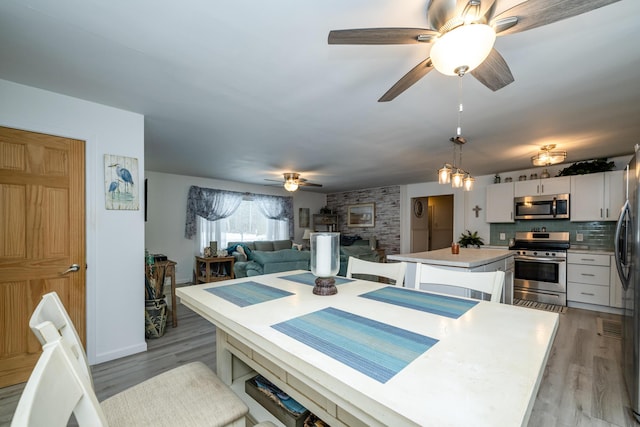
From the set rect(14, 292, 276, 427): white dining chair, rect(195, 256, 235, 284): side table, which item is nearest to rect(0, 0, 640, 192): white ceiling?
rect(14, 292, 276, 427): white dining chair

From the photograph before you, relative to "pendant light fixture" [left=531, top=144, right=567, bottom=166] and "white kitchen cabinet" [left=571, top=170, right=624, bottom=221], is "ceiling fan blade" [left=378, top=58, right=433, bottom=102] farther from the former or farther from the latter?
"white kitchen cabinet" [left=571, top=170, right=624, bottom=221]

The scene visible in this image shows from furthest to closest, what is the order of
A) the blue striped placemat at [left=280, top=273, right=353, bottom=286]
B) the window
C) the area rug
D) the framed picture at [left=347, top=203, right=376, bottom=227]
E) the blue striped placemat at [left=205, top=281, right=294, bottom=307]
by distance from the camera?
1. the framed picture at [left=347, top=203, right=376, bottom=227]
2. the window
3. the area rug
4. the blue striped placemat at [left=280, top=273, right=353, bottom=286]
5. the blue striped placemat at [left=205, top=281, right=294, bottom=307]

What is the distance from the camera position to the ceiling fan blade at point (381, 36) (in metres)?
1.19

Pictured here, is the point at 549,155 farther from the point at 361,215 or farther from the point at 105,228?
the point at 105,228

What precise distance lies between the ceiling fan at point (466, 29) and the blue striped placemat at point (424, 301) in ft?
3.42

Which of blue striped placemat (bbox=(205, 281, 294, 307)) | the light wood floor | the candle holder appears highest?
the candle holder

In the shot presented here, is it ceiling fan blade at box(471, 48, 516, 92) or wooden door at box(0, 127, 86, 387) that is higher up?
ceiling fan blade at box(471, 48, 516, 92)

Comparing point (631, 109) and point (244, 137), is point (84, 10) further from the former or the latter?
point (631, 109)

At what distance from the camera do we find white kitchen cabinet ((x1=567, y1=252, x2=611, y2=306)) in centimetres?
388

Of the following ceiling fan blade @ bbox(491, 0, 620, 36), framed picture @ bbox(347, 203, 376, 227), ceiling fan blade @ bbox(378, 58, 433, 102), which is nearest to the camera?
ceiling fan blade @ bbox(491, 0, 620, 36)

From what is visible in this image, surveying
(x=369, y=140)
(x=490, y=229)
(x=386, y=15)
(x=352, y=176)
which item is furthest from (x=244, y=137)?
(x=490, y=229)

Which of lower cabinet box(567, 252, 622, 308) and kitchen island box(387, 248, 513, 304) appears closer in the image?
kitchen island box(387, 248, 513, 304)

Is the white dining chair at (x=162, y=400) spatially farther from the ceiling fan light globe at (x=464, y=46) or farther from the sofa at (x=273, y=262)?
the sofa at (x=273, y=262)

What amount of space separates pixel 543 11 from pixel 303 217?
746 centimetres
